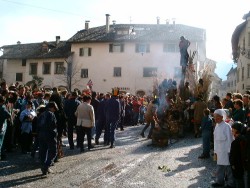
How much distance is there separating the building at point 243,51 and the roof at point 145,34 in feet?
20.0

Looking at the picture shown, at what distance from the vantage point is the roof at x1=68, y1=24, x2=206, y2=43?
47719 mm

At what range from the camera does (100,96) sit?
18.8 metres

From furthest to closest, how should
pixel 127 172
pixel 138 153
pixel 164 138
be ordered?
pixel 164 138 < pixel 138 153 < pixel 127 172

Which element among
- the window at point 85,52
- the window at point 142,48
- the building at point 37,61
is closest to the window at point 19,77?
the building at point 37,61

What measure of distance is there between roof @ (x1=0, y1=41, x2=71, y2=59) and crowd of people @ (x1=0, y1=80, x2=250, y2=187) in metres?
34.1

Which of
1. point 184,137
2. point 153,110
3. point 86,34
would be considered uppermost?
point 86,34

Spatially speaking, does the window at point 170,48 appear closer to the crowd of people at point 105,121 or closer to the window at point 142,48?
the window at point 142,48

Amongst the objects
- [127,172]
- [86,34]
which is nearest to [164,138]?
[127,172]

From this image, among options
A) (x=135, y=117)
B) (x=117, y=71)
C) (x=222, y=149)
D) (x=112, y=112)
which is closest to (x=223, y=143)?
(x=222, y=149)

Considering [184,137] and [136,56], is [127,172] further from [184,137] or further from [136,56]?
[136,56]

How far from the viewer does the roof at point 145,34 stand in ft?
157

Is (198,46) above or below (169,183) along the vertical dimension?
above

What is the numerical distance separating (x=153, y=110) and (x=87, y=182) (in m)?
7.95

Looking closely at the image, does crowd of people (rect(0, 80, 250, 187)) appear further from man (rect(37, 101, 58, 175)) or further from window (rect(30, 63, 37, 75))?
window (rect(30, 63, 37, 75))
